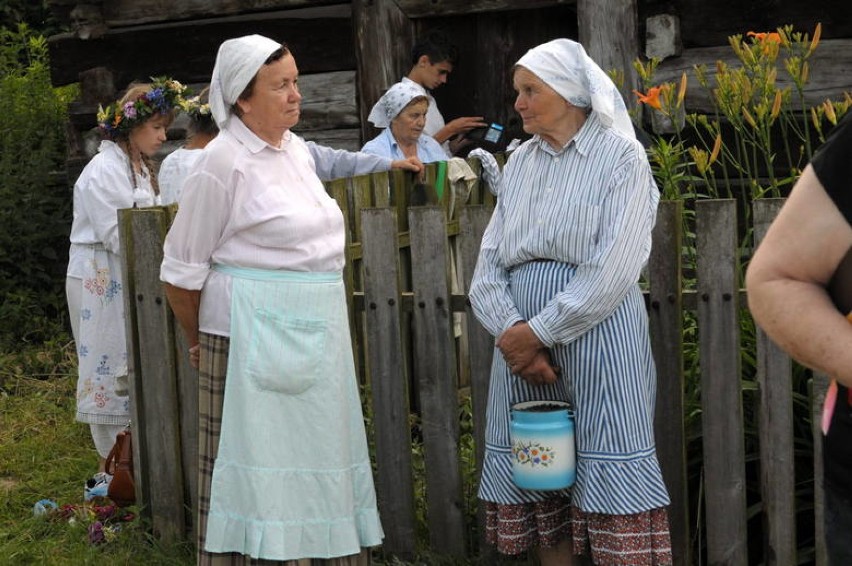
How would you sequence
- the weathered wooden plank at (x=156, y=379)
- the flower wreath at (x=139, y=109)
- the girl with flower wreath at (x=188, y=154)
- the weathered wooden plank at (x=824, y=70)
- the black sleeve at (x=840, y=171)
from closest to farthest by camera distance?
the black sleeve at (x=840, y=171)
the weathered wooden plank at (x=156, y=379)
the girl with flower wreath at (x=188, y=154)
the flower wreath at (x=139, y=109)
the weathered wooden plank at (x=824, y=70)

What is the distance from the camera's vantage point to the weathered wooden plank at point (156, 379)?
4.57 m

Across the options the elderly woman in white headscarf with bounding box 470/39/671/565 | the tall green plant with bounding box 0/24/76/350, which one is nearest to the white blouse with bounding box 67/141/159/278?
the elderly woman in white headscarf with bounding box 470/39/671/565

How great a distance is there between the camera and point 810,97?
23.6 ft

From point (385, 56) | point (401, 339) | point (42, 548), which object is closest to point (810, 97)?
point (385, 56)

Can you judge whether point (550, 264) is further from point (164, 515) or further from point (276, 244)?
point (164, 515)

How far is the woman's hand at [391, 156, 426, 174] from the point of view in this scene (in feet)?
19.4

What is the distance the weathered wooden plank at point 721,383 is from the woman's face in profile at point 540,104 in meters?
0.49

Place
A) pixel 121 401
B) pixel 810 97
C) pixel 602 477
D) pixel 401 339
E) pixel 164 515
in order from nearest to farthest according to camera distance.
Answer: pixel 602 477, pixel 401 339, pixel 164 515, pixel 121 401, pixel 810 97

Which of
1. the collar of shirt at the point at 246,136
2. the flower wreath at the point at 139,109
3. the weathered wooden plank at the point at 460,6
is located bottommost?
the collar of shirt at the point at 246,136

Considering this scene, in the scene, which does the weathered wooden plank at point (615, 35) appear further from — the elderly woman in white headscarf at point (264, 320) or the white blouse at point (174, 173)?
the elderly woman in white headscarf at point (264, 320)

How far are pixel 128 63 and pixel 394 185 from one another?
13.3 ft

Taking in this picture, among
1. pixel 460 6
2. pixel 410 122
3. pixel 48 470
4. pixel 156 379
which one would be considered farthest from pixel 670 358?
pixel 460 6

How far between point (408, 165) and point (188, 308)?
2.29 meters

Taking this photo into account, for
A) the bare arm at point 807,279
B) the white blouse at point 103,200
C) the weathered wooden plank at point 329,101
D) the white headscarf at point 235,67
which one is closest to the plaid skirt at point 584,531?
the white headscarf at point 235,67
